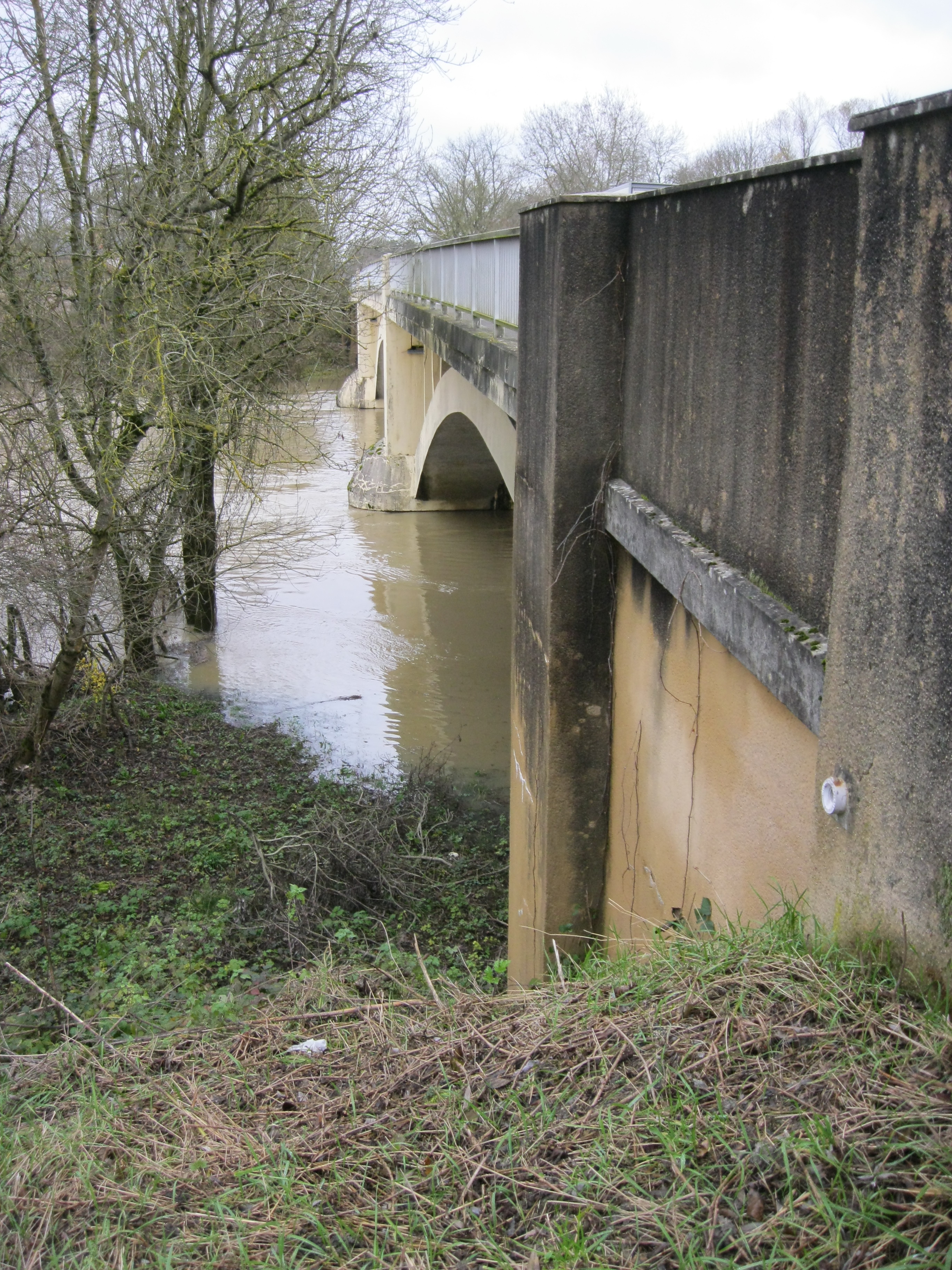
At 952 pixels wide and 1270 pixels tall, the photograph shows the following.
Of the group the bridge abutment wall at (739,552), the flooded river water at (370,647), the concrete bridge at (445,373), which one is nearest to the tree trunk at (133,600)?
the flooded river water at (370,647)

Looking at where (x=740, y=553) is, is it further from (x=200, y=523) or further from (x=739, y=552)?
(x=200, y=523)

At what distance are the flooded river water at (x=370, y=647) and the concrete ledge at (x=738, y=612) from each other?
6.17 meters

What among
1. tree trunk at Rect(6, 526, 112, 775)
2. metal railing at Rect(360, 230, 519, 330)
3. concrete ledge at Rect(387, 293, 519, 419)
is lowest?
tree trunk at Rect(6, 526, 112, 775)

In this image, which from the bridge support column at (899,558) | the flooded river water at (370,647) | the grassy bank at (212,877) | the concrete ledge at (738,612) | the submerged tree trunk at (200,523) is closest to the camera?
the bridge support column at (899,558)

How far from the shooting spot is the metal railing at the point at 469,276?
7.66 meters

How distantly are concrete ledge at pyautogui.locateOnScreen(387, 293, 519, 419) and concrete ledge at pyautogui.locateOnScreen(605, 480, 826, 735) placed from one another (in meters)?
1.99

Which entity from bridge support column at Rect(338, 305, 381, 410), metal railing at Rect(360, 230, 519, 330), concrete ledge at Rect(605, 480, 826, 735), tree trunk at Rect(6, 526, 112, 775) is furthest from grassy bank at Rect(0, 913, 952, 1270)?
bridge support column at Rect(338, 305, 381, 410)

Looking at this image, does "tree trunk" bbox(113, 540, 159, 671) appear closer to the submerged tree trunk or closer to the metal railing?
the submerged tree trunk

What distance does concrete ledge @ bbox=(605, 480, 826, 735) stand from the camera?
90.4 inches

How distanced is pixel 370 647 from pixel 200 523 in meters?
4.24

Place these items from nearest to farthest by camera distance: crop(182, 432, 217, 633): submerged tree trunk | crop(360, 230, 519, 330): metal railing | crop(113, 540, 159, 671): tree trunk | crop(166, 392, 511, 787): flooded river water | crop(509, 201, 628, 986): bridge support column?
crop(509, 201, 628, 986): bridge support column
crop(360, 230, 519, 330): metal railing
crop(113, 540, 159, 671): tree trunk
crop(182, 432, 217, 633): submerged tree trunk
crop(166, 392, 511, 787): flooded river water

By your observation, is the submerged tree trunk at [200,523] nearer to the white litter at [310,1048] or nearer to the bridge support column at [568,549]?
the bridge support column at [568,549]

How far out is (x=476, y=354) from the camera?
835cm

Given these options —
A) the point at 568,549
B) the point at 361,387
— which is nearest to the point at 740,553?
the point at 568,549
